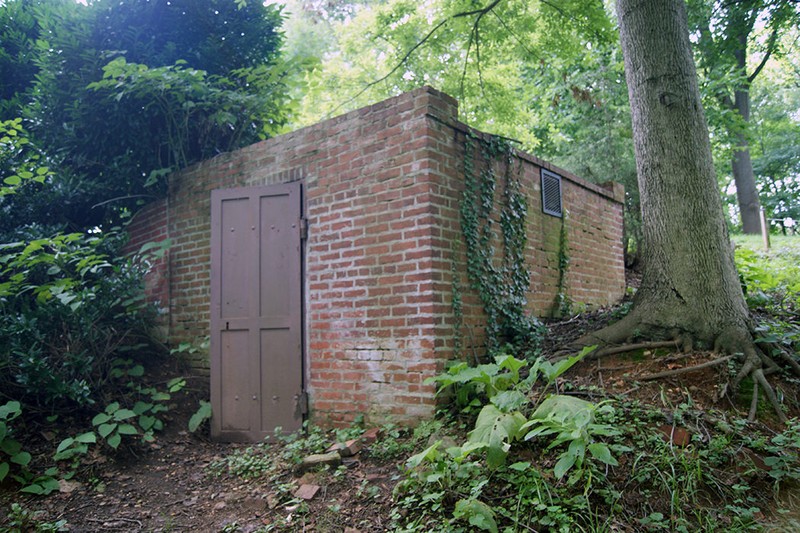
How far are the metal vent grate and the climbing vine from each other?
0.57m

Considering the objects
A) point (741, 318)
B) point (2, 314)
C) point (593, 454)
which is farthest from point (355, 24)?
point (593, 454)

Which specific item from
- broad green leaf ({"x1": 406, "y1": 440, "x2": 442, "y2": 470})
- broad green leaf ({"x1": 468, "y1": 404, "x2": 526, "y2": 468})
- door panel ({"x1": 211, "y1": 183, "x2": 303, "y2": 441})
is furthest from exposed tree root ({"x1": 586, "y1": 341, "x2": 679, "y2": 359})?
door panel ({"x1": 211, "y1": 183, "x2": 303, "y2": 441})

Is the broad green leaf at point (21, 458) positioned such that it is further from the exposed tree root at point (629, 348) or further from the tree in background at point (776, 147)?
the tree in background at point (776, 147)

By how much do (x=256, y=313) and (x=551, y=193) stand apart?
3.42 m

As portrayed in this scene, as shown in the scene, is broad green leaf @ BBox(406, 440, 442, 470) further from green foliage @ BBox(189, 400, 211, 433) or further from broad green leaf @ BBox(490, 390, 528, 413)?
green foliage @ BBox(189, 400, 211, 433)

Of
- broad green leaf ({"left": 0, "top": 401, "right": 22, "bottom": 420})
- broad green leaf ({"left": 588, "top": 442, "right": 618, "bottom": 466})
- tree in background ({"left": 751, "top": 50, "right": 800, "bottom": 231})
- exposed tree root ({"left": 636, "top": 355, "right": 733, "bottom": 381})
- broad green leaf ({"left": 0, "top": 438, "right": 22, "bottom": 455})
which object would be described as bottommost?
broad green leaf ({"left": 0, "top": 438, "right": 22, "bottom": 455})

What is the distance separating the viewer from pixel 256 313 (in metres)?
5.29

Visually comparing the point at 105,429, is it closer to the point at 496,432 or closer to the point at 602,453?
the point at 496,432

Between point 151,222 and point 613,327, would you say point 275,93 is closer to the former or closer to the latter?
point 151,222

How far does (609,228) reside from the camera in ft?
25.8

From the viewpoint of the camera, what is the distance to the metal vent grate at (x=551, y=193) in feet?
20.6

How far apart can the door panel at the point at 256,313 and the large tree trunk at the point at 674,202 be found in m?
2.68

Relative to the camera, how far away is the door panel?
16.8ft

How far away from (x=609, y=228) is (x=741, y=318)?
143 inches
